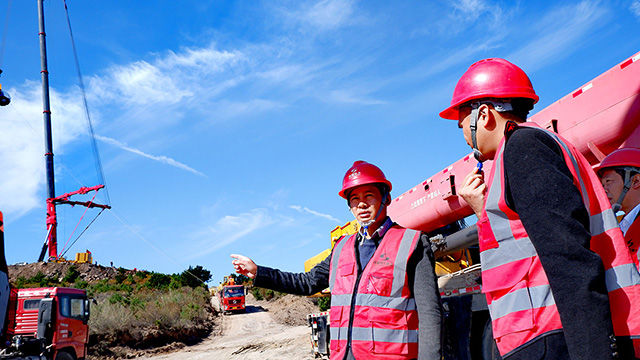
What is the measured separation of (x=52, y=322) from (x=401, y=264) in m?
12.1

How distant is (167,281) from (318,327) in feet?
128

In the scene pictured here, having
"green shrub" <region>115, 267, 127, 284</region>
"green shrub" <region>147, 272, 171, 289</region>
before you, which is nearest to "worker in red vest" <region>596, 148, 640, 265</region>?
"green shrub" <region>147, 272, 171, 289</region>

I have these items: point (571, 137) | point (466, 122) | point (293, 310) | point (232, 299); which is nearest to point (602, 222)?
point (466, 122)

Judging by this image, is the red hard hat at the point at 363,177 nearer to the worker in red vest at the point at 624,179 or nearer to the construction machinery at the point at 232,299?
the worker in red vest at the point at 624,179

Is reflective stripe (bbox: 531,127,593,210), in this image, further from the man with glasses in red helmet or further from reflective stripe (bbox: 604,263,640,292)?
the man with glasses in red helmet

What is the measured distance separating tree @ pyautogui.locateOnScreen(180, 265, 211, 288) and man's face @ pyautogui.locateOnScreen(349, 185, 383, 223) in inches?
1753

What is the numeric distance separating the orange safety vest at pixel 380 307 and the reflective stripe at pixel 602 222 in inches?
55.1

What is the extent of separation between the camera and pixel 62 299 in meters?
12.8

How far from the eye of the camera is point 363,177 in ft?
10.9

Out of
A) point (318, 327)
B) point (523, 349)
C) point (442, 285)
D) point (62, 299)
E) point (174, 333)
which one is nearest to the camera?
point (523, 349)

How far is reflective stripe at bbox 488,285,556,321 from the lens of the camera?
5.25 feet

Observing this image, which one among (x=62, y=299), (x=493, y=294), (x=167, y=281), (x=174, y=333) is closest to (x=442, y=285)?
(x=493, y=294)

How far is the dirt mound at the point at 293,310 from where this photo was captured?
29.2 meters

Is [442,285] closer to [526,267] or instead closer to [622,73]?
[622,73]
